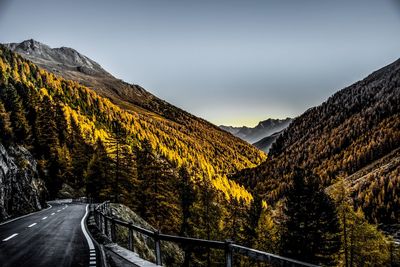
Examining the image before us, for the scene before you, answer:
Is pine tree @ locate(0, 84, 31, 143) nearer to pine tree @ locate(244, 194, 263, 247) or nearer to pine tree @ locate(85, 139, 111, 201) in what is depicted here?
pine tree @ locate(85, 139, 111, 201)

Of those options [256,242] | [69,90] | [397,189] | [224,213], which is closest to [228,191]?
[397,189]

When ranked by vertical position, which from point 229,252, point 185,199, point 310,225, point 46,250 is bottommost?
point 310,225

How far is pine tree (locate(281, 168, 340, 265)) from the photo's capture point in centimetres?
3300

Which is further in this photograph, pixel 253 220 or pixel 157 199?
pixel 253 220

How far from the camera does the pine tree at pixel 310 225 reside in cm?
3300

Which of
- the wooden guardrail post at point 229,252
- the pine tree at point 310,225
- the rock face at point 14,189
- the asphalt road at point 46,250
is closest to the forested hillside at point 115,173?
the rock face at point 14,189

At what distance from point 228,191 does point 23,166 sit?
122014 mm

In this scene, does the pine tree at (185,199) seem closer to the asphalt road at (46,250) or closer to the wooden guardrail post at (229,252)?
the asphalt road at (46,250)

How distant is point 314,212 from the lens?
34938 mm

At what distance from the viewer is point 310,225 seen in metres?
34.1

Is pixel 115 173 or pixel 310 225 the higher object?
pixel 115 173

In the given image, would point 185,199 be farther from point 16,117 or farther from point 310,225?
point 16,117

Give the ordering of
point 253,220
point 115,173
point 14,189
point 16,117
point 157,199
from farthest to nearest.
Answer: point 16,117
point 115,173
point 253,220
point 157,199
point 14,189

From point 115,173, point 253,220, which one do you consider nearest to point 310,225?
point 253,220
